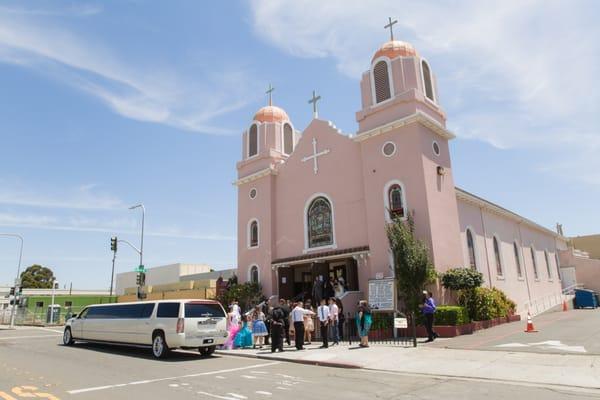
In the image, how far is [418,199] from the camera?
61.8ft

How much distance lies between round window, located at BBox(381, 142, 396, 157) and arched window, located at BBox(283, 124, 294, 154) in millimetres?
9099

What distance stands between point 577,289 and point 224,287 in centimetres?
2979

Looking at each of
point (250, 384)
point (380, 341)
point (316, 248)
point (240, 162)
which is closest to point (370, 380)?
point (250, 384)

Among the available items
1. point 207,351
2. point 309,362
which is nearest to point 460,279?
point 309,362

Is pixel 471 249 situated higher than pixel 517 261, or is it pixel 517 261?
pixel 471 249

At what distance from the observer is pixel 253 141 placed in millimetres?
28406

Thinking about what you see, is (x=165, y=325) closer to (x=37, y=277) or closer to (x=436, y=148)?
(x=436, y=148)

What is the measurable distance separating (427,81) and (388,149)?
4661 millimetres

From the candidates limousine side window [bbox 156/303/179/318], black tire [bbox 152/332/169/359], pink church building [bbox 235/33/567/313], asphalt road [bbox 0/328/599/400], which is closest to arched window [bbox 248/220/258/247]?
pink church building [bbox 235/33/567/313]

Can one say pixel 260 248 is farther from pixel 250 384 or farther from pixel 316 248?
pixel 250 384

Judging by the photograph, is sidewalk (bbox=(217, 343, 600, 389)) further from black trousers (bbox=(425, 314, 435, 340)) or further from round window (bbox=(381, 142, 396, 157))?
round window (bbox=(381, 142, 396, 157))

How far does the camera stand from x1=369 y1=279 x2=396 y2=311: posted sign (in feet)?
57.5

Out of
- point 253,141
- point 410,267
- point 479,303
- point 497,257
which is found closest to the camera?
point 410,267

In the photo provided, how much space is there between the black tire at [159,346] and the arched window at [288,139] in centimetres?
1699
